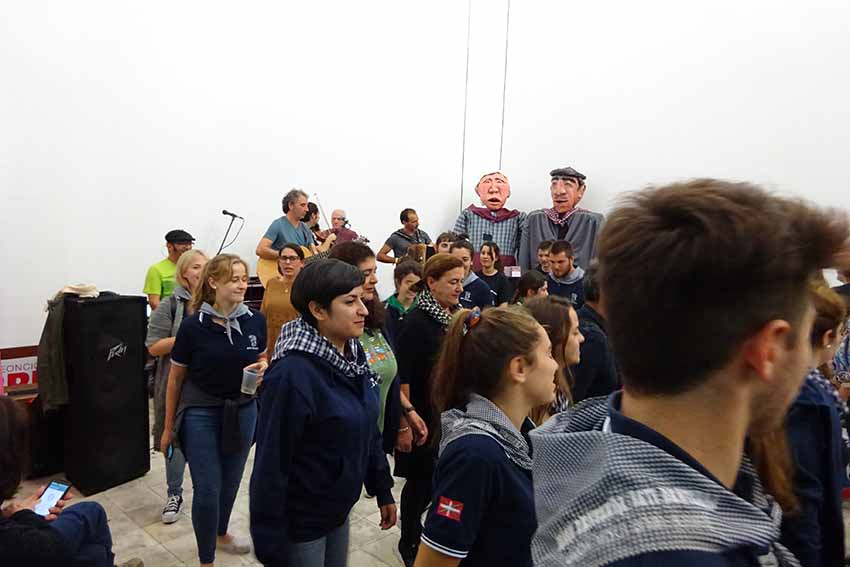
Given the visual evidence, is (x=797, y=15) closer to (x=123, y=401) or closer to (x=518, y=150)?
(x=518, y=150)

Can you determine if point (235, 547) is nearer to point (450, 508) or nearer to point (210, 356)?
point (210, 356)

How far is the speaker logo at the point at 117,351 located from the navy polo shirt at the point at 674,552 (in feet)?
11.4

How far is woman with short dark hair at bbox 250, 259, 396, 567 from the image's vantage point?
5.54ft

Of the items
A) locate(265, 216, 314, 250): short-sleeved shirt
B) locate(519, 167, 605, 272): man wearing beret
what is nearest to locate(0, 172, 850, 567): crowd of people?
locate(265, 216, 314, 250): short-sleeved shirt

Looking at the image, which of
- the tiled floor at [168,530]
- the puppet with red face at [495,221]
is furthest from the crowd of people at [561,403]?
the puppet with red face at [495,221]

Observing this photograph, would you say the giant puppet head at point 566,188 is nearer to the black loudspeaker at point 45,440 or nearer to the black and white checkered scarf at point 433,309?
the black and white checkered scarf at point 433,309

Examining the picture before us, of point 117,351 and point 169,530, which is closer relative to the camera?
point 169,530

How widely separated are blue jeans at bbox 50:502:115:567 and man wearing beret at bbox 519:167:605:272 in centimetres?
543

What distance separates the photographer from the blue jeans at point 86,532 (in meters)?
1.48

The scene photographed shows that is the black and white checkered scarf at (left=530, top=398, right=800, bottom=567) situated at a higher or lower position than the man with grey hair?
higher

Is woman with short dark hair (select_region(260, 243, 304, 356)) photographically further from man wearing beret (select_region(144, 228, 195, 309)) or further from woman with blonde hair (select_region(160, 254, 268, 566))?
woman with blonde hair (select_region(160, 254, 268, 566))

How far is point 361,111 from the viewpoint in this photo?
6957 mm

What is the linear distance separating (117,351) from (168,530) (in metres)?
1.14

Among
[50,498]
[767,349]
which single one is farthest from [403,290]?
[767,349]
